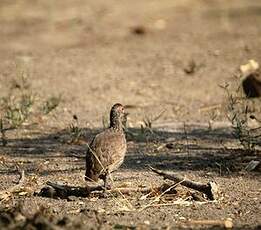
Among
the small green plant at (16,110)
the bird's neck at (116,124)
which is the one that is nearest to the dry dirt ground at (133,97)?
the small green plant at (16,110)

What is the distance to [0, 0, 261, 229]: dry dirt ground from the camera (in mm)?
6027

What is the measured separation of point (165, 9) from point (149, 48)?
3796mm

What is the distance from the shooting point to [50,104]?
33.1 feet

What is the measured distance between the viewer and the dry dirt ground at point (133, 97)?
6.03 m

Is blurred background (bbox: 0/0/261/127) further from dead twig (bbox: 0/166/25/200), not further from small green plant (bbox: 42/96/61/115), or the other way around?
dead twig (bbox: 0/166/25/200)

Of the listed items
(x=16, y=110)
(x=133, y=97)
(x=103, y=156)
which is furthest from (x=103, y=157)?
(x=133, y=97)

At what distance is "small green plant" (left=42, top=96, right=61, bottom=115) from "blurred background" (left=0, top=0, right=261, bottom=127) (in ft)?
0.36

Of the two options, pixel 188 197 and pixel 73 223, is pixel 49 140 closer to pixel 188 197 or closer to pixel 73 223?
pixel 188 197

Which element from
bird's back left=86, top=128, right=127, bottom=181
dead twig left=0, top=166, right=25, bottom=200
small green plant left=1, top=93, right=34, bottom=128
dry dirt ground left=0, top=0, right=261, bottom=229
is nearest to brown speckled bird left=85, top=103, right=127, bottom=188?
bird's back left=86, top=128, right=127, bottom=181

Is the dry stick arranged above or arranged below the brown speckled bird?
below

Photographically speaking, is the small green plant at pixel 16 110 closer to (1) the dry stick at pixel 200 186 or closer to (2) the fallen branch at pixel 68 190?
(2) the fallen branch at pixel 68 190

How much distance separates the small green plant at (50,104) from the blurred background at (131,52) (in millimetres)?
109

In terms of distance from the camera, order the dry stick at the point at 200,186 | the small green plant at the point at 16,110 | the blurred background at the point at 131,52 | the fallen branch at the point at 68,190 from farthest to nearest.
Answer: the blurred background at the point at 131,52, the small green plant at the point at 16,110, the fallen branch at the point at 68,190, the dry stick at the point at 200,186

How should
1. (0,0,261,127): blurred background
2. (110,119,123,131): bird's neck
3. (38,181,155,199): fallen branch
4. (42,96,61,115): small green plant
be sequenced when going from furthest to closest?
(0,0,261,127): blurred background
(42,96,61,115): small green plant
(110,119,123,131): bird's neck
(38,181,155,199): fallen branch
